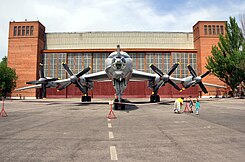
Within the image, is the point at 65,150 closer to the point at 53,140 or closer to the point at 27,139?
the point at 53,140

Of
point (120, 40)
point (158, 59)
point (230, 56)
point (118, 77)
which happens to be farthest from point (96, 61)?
point (118, 77)

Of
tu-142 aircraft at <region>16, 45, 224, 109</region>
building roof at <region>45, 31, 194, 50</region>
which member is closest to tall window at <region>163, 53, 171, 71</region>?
building roof at <region>45, 31, 194, 50</region>

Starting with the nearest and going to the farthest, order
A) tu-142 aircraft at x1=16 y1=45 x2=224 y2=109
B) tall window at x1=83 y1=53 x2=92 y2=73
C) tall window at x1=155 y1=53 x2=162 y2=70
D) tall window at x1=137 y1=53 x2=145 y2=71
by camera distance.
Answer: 1. tu-142 aircraft at x1=16 y1=45 x2=224 y2=109
2. tall window at x1=137 y1=53 x2=145 y2=71
3. tall window at x1=155 y1=53 x2=162 y2=70
4. tall window at x1=83 y1=53 x2=92 y2=73

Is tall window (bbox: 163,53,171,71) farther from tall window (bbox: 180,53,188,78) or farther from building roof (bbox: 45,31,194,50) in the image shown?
building roof (bbox: 45,31,194,50)

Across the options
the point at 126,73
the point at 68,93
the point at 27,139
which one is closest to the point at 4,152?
the point at 27,139

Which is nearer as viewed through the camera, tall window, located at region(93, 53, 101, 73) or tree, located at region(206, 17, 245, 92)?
tree, located at region(206, 17, 245, 92)

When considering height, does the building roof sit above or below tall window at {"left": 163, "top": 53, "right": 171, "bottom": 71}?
above

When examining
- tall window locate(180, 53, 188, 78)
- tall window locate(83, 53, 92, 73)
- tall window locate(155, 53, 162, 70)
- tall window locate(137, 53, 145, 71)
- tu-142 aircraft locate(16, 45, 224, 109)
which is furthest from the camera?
tall window locate(83, 53, 92, 73)

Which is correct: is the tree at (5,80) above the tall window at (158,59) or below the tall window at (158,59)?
below

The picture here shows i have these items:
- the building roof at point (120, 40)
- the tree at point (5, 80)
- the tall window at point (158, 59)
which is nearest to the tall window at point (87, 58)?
the building roof at point (120, 40)

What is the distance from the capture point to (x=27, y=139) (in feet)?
21.5

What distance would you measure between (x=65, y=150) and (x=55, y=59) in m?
51.5

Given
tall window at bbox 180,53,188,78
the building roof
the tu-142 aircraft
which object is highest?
the building roof

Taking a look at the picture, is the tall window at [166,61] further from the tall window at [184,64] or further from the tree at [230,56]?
the tree at [230,56]
